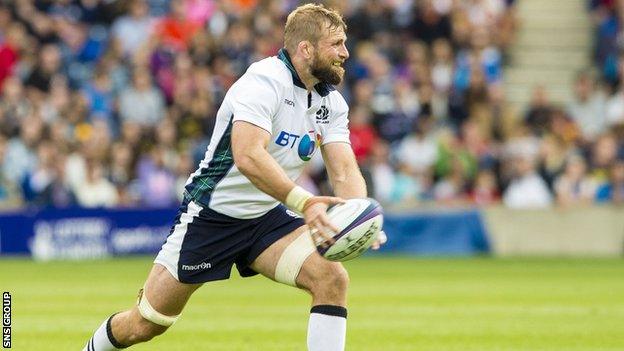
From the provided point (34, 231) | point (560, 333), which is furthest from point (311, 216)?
point (34, 231)

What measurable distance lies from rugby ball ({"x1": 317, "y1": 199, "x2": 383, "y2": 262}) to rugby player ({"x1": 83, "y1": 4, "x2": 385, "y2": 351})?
0.25 m

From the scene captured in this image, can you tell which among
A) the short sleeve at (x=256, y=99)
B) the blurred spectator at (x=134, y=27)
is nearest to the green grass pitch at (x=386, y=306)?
the short sleeve at (x=256, y=99)

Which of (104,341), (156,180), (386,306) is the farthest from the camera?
(156,180)

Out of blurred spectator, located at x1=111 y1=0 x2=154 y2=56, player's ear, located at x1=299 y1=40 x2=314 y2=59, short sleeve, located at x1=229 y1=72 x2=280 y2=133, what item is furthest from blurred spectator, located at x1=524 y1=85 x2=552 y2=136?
short sleeve, located at x1=229 y1=72 x2=280 y2=133

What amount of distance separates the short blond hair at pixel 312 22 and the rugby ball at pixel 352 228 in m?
1.01

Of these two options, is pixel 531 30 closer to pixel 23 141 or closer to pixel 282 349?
pixel 23 141

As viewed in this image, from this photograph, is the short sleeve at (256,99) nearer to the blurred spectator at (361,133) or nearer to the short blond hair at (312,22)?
the short blond hair at (312,22)

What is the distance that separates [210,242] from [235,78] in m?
16.1

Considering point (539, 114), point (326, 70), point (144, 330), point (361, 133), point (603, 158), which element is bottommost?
point (603, 158)

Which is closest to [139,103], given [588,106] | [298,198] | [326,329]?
[588,106]

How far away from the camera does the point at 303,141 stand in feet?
27.8

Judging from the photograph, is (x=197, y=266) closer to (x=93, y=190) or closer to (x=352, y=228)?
(x=352, y=228)

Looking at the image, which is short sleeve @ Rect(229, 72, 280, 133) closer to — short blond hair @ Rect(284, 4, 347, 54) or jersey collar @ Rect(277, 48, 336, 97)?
jersey collar @ Rect(277, 48, 336, 97)

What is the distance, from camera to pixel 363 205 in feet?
26.0
